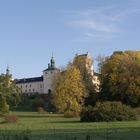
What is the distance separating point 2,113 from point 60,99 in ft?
39.8

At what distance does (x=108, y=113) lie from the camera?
62.2m

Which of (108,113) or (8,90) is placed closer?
(108,113)

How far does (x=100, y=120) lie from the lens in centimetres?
6281

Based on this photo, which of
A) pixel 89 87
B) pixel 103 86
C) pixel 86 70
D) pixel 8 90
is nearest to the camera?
pixel 8 90

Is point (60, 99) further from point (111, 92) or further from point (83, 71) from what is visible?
point (83, 71)

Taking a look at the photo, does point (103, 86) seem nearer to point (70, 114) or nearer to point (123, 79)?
point (123, 79)

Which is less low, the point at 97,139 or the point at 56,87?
the point at 56,87

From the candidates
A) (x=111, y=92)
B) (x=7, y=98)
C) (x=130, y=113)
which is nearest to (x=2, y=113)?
(x=7, y=98)

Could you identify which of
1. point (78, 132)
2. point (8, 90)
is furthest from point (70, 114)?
point (78, 132)

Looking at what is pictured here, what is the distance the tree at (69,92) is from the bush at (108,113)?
96.5ft

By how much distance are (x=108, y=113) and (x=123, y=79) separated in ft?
141

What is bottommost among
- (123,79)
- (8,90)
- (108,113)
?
(108,113)

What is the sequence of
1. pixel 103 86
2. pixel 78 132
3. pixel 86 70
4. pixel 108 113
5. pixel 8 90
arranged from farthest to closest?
pixel 86 70 → pixel 103 86 → pixel 8 90 → pixel 108 113 → pixel 78 132

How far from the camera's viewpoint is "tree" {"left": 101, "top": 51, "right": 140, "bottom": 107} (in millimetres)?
101000
